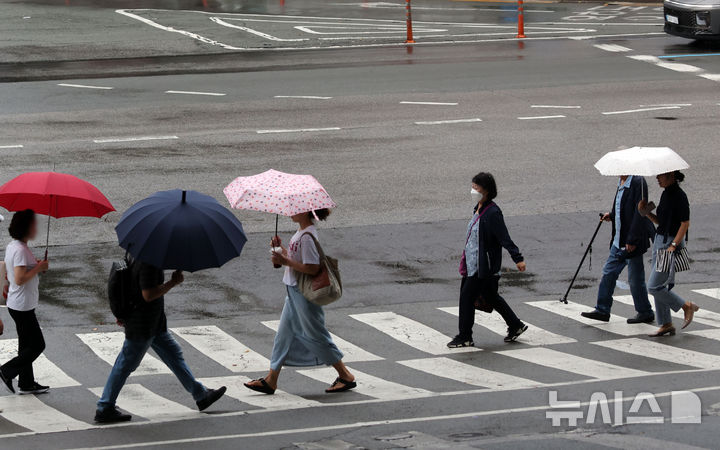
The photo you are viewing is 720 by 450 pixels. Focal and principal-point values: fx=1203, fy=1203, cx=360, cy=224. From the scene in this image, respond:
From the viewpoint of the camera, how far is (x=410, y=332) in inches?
454

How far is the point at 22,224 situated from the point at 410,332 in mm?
3874

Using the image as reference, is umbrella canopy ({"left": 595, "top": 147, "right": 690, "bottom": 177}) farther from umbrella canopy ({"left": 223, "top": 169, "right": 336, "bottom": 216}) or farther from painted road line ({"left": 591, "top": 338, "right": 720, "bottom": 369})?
umbrella canopy ({"left": 223, "top": 169, "right": 336, "bottom": 216})

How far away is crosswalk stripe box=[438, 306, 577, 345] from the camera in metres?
11.2

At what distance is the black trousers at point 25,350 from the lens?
9.73 m

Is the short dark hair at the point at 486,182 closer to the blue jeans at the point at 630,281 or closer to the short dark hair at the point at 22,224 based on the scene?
the blue jeans at the point at 630,281

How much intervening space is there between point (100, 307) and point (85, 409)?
306 cm

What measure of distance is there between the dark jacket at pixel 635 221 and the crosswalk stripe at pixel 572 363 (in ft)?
4.98

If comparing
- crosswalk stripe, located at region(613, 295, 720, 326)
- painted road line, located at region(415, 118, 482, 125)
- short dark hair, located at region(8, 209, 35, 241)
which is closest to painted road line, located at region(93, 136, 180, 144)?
painted road line, located at region(415, 118, 482, 125)

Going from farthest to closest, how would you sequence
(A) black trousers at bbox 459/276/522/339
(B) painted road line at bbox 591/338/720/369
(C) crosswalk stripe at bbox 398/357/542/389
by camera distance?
1. (A) black trousers at bbox 459/276/522/339
2. (B) painted road line at bbox 591/338/720/369
3. (C) crosswalk stripe at bbox 398/357/542/389

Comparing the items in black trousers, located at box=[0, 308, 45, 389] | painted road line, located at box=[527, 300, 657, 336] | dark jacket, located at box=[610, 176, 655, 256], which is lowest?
painted road line, located at box=[527, 300, 657, 336]

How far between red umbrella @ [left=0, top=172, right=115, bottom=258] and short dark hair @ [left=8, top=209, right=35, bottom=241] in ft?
0.34

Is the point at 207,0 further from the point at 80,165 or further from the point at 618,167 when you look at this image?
the point at 618,167

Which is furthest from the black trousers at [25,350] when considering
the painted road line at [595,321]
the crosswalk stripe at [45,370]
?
the painted road line at [595,321]

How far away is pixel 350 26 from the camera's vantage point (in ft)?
112
